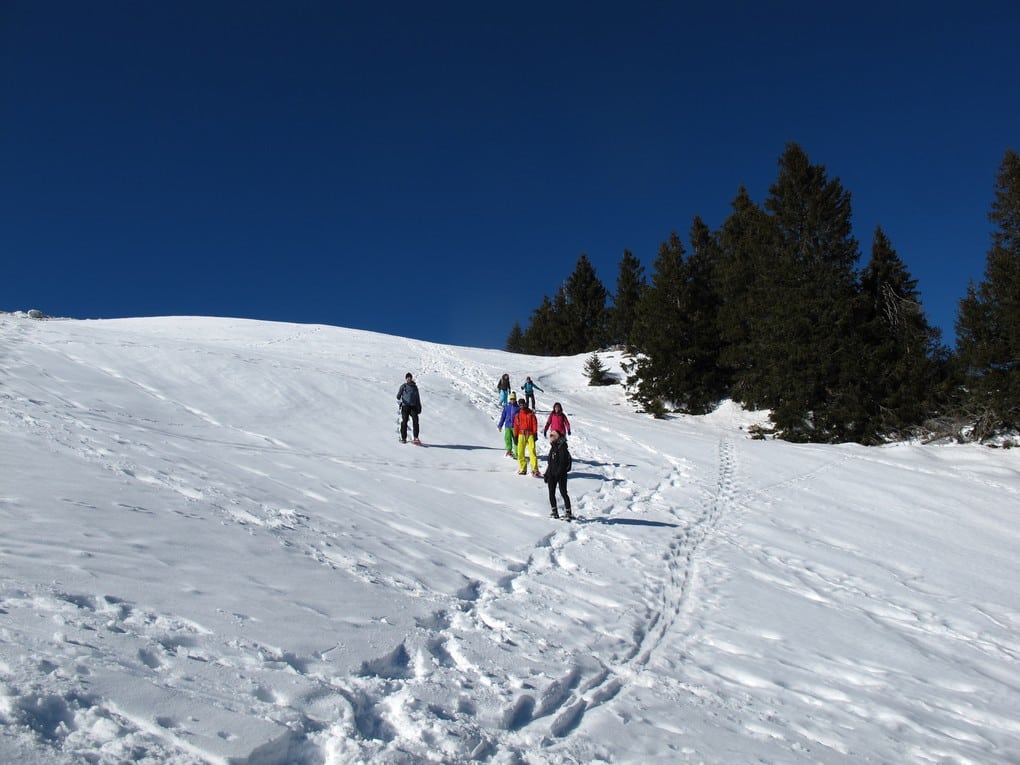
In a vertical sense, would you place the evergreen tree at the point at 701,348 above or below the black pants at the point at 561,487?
above

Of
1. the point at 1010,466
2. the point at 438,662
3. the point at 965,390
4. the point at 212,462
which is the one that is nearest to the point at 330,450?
the point at 212,462

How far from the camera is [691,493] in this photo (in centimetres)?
1336

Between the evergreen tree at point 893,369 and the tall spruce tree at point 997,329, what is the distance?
5.51 ft

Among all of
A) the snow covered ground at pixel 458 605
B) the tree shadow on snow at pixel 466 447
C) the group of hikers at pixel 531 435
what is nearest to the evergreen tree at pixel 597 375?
the group of hikers at pixel 531 435

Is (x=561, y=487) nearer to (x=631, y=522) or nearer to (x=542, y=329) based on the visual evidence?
(x=631, y=522)

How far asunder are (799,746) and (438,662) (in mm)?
2718

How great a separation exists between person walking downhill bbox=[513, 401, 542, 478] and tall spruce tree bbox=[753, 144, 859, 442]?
13.7m

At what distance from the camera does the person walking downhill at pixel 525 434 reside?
530 inches

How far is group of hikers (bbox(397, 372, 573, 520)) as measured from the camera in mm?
10273

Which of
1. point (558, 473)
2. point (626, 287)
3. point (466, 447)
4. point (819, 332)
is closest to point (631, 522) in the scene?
point (558, 473)

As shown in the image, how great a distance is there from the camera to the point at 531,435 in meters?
13.5

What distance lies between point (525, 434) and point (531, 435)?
0.14 metres

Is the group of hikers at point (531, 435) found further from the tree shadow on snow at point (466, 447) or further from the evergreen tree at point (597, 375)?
the evergreen tree at point (597, 375)

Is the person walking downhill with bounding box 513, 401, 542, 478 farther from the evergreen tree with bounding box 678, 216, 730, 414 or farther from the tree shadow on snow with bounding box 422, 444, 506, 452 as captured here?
the evergreen tree with bounding box 678, 216, 730, 414
